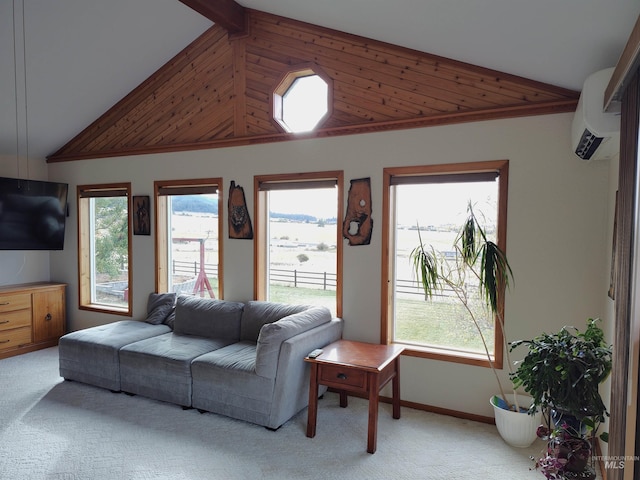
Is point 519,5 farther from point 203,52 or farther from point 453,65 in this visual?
point 203,52

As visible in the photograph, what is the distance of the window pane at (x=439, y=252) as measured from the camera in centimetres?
351

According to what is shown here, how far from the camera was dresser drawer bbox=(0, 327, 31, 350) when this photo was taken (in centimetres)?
485

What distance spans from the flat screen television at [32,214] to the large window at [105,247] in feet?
0.81

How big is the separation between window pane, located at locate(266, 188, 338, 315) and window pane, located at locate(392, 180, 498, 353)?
66 cm

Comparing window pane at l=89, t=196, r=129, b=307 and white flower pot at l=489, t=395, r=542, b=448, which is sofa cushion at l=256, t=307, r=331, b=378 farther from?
window pane at l=89, t=196, r=129, b=307

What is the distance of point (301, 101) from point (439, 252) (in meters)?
2.07

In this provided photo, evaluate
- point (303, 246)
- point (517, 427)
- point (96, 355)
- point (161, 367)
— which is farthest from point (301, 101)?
point (517, 427)

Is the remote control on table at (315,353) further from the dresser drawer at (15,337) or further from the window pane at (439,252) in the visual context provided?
the dresser drawer at (15,337)

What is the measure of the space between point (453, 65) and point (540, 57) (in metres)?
0.78

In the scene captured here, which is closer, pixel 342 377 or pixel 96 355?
pixel 342 377

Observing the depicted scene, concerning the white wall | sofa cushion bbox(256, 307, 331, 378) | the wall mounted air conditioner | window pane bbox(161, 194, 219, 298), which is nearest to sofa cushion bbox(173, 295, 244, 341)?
the white wall

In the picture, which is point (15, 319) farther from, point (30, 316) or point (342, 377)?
point (342, 377)

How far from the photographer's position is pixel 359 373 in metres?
2.97

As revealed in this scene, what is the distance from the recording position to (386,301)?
377 centimetres
